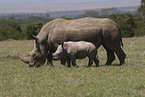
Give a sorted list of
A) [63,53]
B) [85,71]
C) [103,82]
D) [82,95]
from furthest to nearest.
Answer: [63,53]
[85,71]
[103,82]
[82,95]

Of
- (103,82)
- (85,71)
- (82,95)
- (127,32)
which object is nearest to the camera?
(82,95)

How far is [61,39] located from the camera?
1167 cm

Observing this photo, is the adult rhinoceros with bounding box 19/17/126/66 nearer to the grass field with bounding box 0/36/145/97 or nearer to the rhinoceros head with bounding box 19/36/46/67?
the rhinoceros head with bounding box 19/36/46/67

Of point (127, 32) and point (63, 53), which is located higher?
point (63, 53)

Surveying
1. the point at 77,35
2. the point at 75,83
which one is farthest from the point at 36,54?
the point at 75,83

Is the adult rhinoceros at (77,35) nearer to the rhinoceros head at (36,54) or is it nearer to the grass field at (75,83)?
the rhinoceros head at (36,54)

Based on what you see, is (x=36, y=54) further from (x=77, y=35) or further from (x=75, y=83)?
(x=75, y=83)

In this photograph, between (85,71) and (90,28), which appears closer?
(85,71)

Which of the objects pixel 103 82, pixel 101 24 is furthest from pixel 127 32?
pixel 103 82

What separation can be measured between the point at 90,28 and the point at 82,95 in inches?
203

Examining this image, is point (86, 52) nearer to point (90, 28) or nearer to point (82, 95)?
point (90, 28)

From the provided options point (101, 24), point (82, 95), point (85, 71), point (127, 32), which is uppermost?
point (101, 24)

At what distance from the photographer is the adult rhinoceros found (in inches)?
454

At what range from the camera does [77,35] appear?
455 inches
